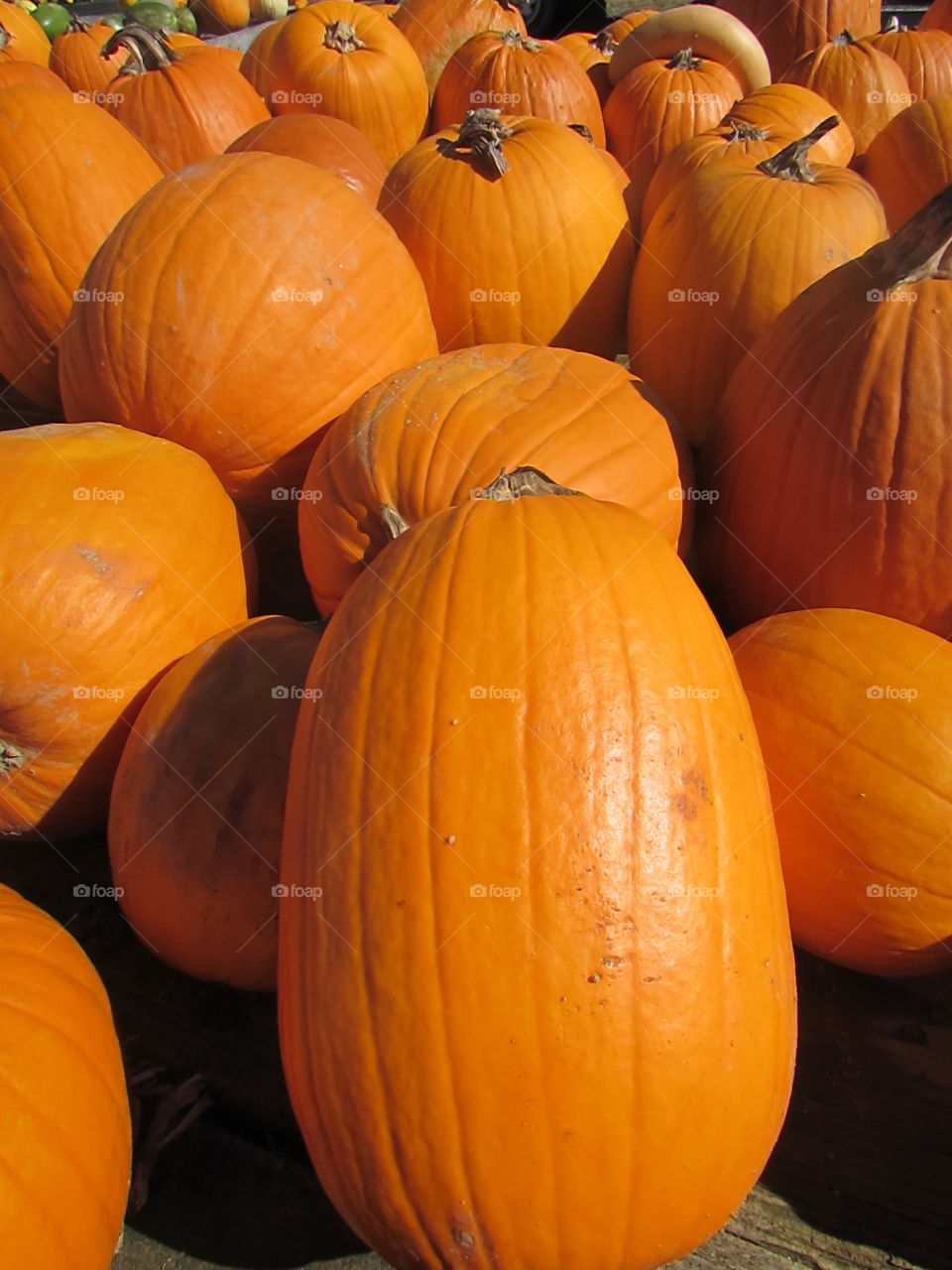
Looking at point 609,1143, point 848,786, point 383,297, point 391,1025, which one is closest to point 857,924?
point 848,786

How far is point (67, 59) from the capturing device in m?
4.20

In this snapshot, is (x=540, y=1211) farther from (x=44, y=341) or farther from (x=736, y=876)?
(x=44, y=341)

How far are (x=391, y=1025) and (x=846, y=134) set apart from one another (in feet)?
8.66

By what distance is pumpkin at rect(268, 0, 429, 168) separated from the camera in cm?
330

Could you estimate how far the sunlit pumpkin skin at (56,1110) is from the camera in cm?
92

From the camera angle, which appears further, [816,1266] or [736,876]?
[816,1266]

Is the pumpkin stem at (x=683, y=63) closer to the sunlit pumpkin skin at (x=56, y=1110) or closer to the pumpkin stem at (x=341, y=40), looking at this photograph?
the pumpkin stem at (x=341, y=40)

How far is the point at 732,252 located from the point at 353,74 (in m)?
2.07

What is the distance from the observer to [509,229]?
2084 millimetres

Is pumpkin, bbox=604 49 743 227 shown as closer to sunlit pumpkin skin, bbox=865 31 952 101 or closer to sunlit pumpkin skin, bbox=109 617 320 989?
sunlit pumpkin skin, bbox=865 31 952 101

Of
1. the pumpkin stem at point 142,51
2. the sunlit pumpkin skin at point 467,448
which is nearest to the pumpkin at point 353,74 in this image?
the pumpkin stem at point 142,51

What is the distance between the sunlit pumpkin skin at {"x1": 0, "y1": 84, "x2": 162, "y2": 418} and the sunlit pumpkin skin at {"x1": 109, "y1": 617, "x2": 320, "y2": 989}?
1.18 metres

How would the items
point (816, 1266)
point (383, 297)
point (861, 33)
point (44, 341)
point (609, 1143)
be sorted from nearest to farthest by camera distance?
point (609, 1143), point (816, 1266), point (383, 297), point (44, 341), point (861, 33)

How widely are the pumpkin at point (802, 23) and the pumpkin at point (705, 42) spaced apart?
2.24 ft
